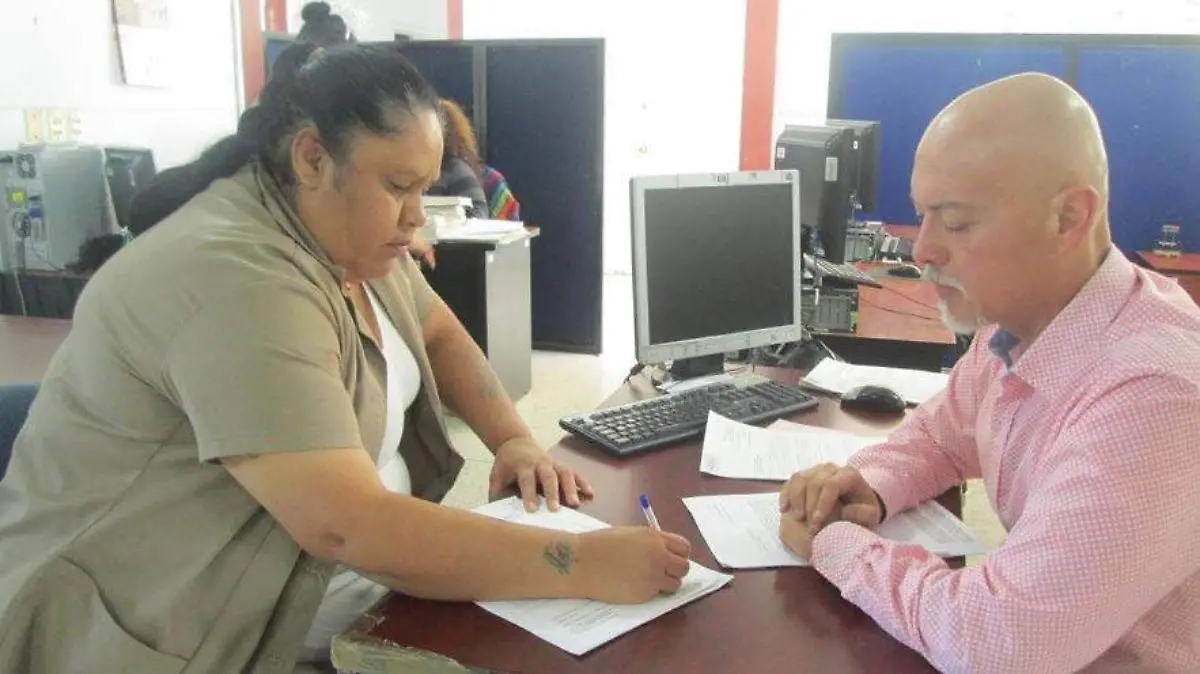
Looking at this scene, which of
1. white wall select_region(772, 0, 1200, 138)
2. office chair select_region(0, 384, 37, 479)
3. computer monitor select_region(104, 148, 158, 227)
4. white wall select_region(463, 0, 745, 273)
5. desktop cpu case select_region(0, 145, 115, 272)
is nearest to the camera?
office chair select_region(0, 384, 37, 479)

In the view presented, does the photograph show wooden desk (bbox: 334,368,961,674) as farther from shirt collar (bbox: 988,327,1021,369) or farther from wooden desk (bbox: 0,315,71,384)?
wooden desk (bbox: 0,315,71,384)

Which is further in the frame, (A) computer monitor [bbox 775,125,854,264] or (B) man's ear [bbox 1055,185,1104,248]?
(A) computer monitor [bbox 775,125,854,264]

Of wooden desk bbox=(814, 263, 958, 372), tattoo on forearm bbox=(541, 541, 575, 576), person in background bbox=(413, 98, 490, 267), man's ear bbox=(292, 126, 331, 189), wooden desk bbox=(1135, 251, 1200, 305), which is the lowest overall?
wooden desk bbox=(1135, 251, 1200, 305)

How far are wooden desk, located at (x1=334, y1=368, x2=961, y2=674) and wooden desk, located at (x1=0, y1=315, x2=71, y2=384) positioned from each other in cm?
124

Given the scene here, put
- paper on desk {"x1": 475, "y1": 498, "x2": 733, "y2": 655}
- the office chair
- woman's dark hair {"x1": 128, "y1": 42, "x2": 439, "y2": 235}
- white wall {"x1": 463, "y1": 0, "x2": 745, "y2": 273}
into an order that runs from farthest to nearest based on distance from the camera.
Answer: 1. white wall {"x1": 463, "y1": 0, "x2": 745, "y2": 273}
2. the office chair
3. woman's dark hair {"x1": 128, "y1": 42, "x2": 439, "y2": 235}
4. paper on desk {"x1": 475, "y1": 498, "x2": 733, "y2": 655}

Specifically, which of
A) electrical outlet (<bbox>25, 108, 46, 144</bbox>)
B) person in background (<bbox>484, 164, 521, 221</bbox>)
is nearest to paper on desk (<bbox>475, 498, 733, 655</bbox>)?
electrical outlet (<bbox>25, 108, 46, 144</bbox>)

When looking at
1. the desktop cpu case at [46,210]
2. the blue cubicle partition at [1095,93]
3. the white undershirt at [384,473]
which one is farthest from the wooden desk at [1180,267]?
the desktop cpu case at [46,210]

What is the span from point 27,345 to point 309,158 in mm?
1256

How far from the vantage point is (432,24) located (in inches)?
254

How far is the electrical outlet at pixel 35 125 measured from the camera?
3.45 meters

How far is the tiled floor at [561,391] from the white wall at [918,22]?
6.14ft

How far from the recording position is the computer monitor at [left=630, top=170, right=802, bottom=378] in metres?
1.86

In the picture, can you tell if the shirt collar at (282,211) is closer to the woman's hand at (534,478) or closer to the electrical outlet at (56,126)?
the woman's hand at (534,478)

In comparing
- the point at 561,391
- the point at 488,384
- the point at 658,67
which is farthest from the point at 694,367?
the point at 658,67
